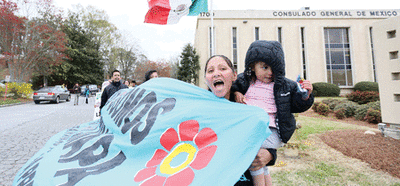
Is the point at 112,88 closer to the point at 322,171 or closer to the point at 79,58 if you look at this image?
the point at 322,171

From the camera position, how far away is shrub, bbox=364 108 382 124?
854 centimetres

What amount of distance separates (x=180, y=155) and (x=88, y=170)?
2.76ft

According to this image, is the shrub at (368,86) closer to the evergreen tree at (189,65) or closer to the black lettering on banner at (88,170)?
the evergreen tree at (189,65)

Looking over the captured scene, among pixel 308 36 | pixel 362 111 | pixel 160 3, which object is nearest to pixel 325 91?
pixel 308 36

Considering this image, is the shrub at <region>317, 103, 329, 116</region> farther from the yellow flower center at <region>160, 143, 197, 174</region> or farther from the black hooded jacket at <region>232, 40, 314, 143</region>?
the yellow flower center at <region>160, 143, 197, 174</region>

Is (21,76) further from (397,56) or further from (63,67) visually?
(397,56)

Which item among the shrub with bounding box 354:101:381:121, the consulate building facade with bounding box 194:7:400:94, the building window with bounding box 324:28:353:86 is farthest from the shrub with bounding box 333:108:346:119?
the building window with bounding box 324:28:353:86

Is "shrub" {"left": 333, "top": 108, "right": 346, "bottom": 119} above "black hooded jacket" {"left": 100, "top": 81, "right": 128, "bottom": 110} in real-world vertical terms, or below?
below

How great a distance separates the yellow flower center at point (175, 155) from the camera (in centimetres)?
156

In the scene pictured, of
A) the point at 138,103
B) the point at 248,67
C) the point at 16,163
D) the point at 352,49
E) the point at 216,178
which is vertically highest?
the point at 352,49

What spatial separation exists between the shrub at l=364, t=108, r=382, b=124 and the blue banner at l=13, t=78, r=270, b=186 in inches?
384

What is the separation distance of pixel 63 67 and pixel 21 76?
51.4ft

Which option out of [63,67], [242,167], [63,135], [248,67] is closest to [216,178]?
[242,167]

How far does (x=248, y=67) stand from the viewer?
201cm
